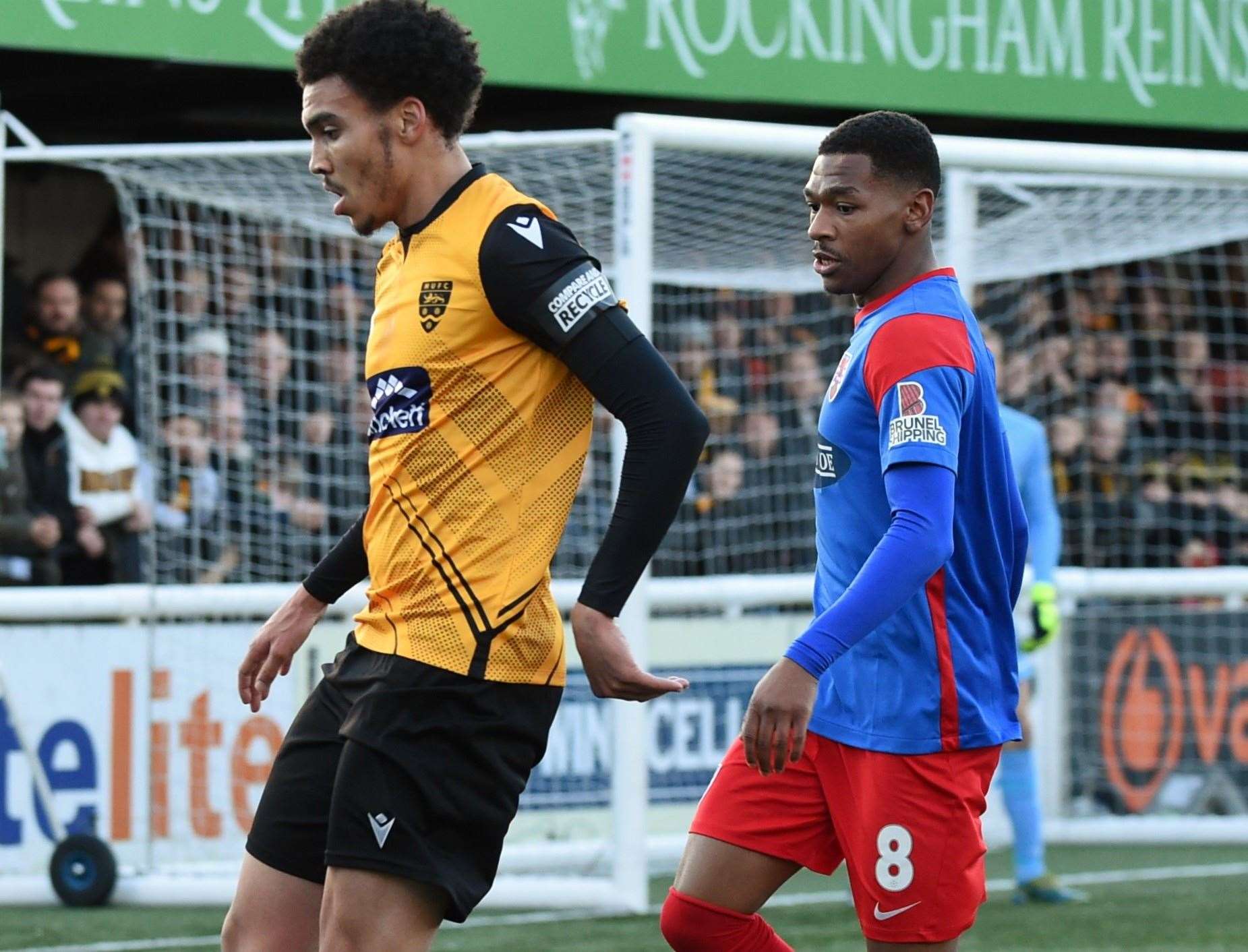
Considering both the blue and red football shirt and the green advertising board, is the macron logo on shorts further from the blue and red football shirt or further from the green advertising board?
the green advertising board

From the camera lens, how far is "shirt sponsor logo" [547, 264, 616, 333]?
2.90 m

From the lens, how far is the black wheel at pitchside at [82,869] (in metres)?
6.90

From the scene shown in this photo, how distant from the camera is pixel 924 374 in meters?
3.25

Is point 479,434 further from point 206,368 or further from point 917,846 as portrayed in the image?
point 206,368

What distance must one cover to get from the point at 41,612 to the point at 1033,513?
3600 mm

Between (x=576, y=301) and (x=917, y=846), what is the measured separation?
1144 millimetres

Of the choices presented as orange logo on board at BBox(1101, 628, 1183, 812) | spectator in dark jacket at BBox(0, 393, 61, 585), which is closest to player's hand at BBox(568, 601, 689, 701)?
spectator in dark jacket at BBox(0, 393, 61, 585)

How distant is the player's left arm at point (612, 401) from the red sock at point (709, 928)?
29.2 inches

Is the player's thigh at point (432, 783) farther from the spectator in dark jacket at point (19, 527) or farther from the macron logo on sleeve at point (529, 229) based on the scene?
the spectator in dark jacket at point (19, 527)

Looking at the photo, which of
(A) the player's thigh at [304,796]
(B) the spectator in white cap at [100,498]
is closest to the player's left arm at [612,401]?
(A) the player's thigh at [304,796]

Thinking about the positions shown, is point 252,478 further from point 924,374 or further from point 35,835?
point 924,374

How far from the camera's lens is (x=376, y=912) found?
2.91 metres

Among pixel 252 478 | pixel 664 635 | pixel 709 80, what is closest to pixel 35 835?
pixel 252 478

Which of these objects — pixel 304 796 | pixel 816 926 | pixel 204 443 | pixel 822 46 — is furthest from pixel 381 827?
pixel 822 46
